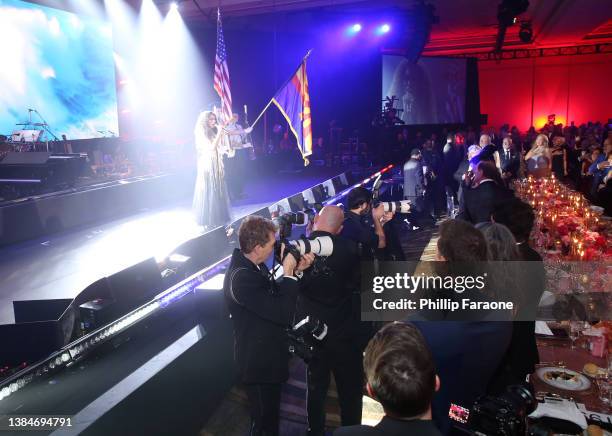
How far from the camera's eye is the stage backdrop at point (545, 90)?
20438mm

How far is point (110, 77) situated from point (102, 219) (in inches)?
163

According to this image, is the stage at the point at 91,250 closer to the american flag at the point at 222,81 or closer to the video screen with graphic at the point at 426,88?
the american flag at the point at 222,81

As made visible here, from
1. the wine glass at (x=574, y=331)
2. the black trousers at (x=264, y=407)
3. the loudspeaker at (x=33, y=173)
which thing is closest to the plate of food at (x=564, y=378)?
the wine glass at (x=574, y=331)

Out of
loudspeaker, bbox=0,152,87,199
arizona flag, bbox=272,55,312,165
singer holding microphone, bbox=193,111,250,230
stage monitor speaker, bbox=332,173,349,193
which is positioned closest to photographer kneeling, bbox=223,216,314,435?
arizona flag, bbox=272,55,312,165

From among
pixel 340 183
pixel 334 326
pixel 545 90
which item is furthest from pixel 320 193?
pixel 545 90

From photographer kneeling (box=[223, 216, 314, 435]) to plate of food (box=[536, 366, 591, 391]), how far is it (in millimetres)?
1163

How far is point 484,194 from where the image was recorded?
14.2 ft

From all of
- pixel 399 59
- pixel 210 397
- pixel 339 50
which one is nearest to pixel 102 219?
pixel 210 397

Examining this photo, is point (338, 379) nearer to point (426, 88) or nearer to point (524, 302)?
point (524, 302)

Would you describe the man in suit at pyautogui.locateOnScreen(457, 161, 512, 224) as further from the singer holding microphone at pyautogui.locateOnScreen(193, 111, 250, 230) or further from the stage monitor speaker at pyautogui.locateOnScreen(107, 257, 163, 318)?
the singer holding microphone at pyautogui.locateOnScreen(193, 111, 250, 230)

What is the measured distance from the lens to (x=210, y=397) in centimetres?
326

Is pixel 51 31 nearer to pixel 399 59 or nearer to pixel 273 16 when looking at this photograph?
pixel 273 16

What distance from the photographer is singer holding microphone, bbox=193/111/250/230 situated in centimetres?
665

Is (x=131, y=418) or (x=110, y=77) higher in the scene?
(x=110, y=77)
